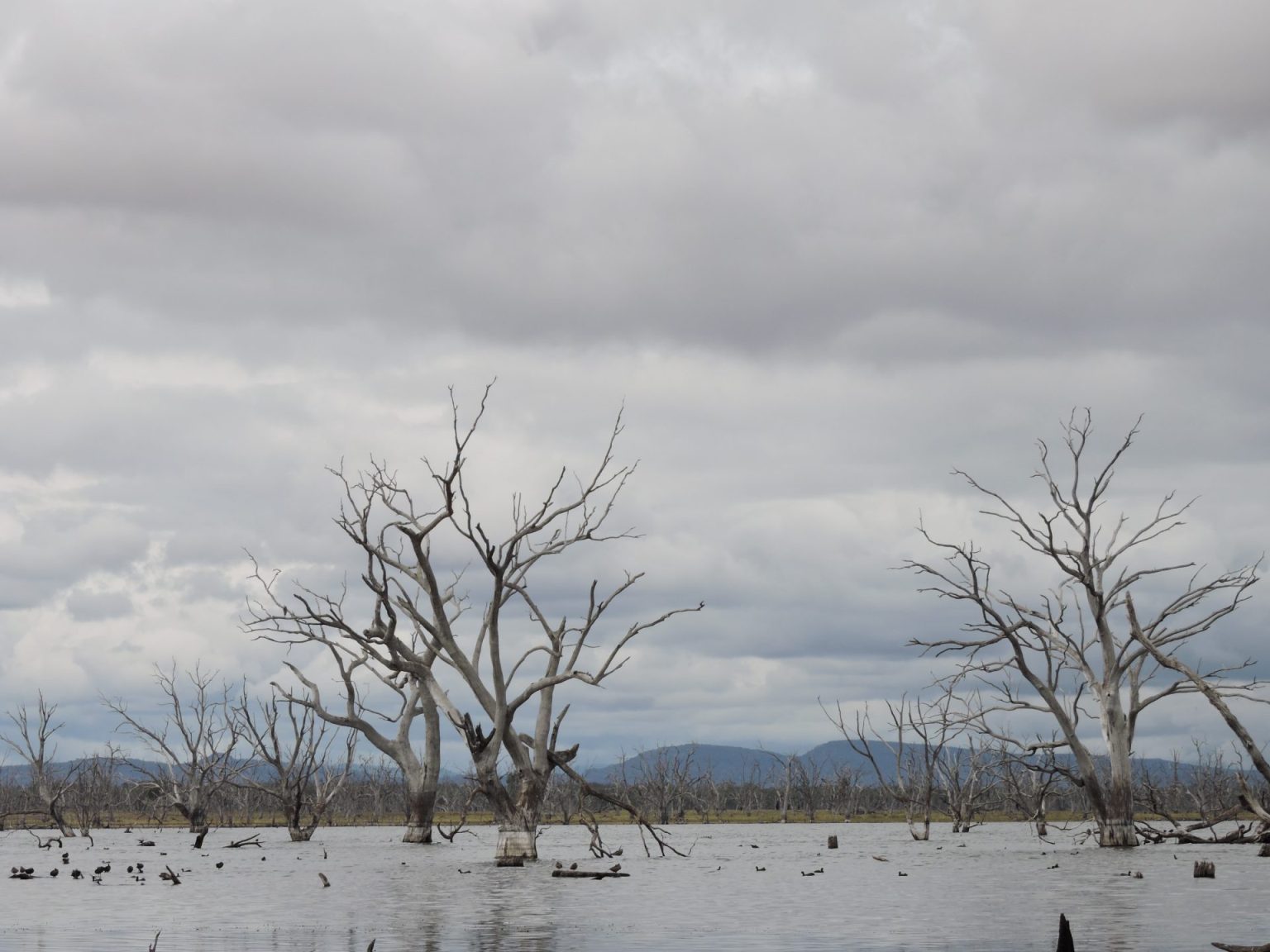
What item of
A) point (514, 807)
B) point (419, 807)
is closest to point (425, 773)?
point (419, 807)

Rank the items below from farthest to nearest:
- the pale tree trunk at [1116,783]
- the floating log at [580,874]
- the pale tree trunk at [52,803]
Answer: the pale tree trunk at [52,803] < the pale tree trunk at [1116,783] < the floating log at [580,874]

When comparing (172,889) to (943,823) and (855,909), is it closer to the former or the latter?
(855,909)

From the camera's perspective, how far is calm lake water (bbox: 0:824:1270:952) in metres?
21.1

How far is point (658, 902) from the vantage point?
29.3 metres

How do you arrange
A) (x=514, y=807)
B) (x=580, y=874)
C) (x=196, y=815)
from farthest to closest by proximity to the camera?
(x=196, y=815), (x=514, y=807), (x=580, y=874)

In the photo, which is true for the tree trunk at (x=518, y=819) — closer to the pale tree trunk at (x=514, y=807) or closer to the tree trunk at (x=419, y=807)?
the pale tree trunk at (x=514, y=807)

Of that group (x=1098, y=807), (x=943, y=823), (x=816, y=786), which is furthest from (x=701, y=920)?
(x=816, y=786)

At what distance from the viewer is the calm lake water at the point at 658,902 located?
21094 millimetres

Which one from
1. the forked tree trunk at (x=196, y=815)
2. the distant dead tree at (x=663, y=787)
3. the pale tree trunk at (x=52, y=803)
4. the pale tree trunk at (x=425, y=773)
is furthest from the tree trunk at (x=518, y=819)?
the distant dead tree at (x=663, y=787)

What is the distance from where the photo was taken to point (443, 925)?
23.5 metres

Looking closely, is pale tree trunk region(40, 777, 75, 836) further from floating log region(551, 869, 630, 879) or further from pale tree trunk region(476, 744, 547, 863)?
floating log region(551, 869, 630, 879)

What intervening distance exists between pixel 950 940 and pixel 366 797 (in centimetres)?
11466

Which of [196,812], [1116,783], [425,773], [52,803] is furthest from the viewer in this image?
[196,812]

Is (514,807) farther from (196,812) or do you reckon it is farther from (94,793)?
(94,793)
